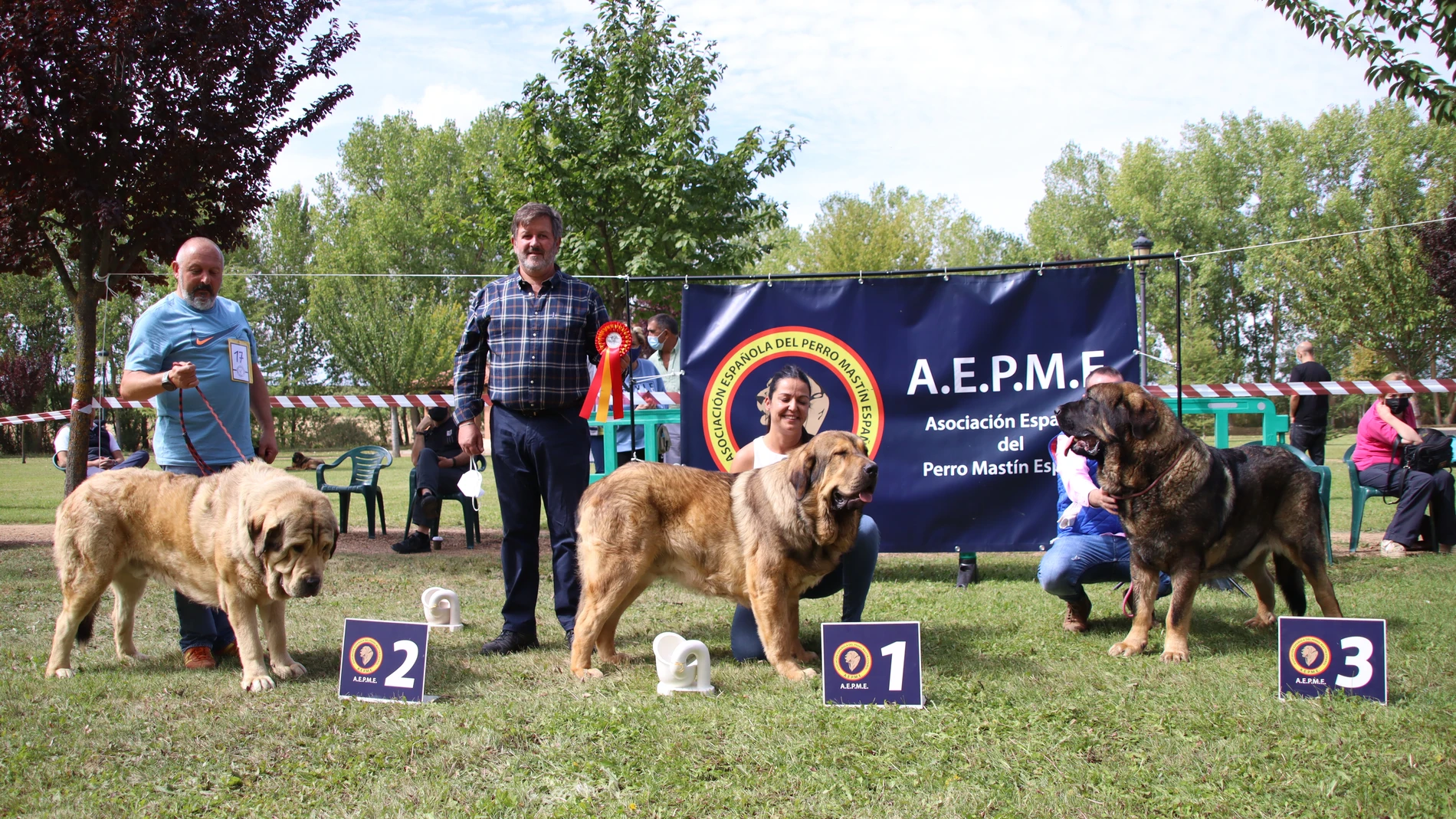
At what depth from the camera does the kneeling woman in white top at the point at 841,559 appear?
4.67 metres

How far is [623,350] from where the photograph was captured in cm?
505

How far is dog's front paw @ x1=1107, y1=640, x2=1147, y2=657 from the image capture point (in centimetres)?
452

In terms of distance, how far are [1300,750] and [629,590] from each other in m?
2.86

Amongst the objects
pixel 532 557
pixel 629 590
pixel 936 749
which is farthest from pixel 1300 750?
pixel 532 557

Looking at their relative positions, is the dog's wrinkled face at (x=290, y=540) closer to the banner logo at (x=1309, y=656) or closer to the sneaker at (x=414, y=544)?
the banner logo at (x=1309, y=656)

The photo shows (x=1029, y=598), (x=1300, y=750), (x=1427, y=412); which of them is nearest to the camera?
(x=1300, y=750)

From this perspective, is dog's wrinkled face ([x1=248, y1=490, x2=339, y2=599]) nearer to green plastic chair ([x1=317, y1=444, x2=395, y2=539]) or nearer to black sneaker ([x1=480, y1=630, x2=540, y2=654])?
black sneaker ([x1=480, y1=630, x2=540, y2=654])

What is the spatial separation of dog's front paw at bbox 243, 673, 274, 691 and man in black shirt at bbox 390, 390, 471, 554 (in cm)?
500

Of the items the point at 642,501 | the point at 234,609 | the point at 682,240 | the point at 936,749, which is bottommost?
the point at 936,749

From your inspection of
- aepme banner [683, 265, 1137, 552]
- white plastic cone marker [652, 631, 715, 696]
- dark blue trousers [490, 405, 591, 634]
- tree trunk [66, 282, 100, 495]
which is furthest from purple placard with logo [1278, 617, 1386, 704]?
tree trunk [66, 282, 100, 495]

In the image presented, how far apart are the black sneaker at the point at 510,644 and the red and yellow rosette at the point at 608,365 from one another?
1.29 metres

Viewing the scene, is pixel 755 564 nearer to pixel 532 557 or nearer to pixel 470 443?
pixel 532 557

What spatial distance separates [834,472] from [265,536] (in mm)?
2559

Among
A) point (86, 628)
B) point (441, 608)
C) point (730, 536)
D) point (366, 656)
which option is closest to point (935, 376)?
point (730, 536)
